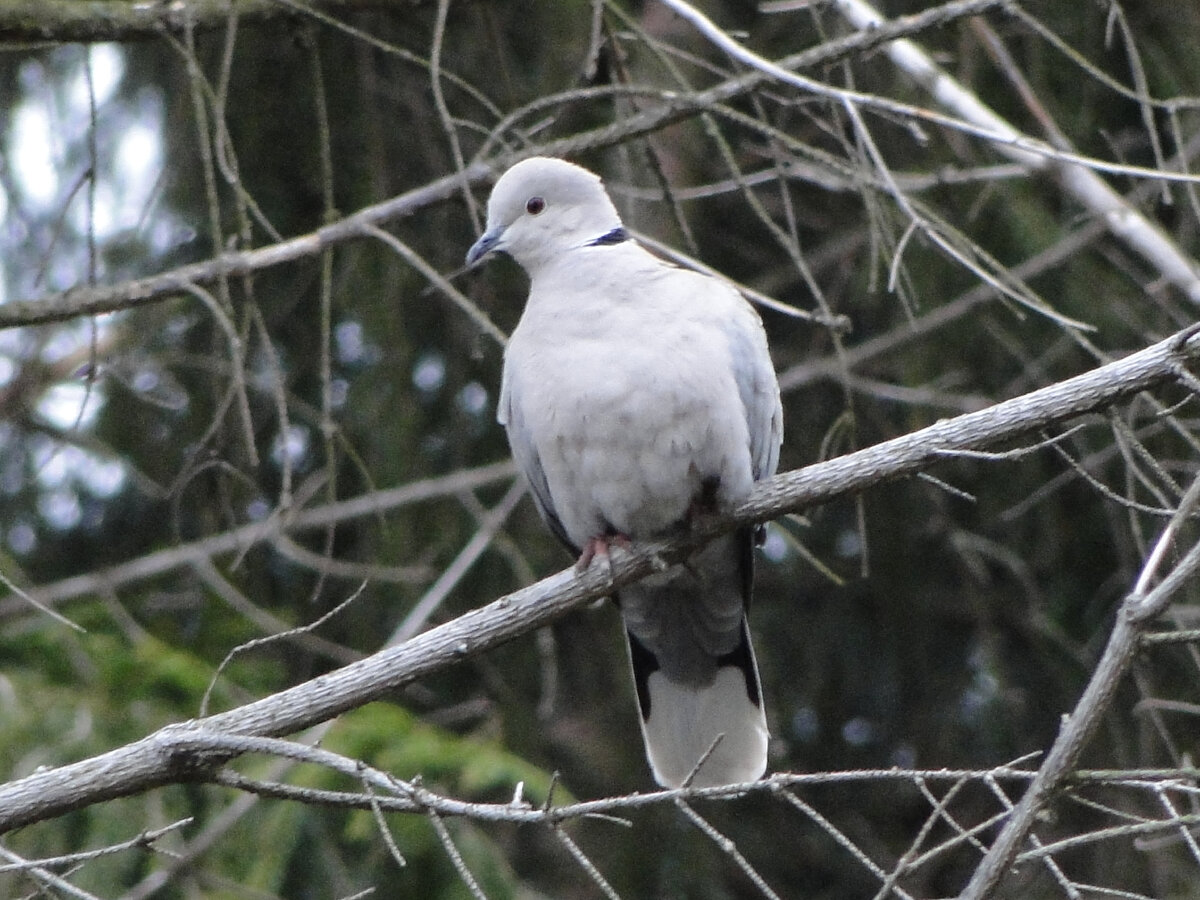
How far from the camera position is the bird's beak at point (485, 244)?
3369 millimetres

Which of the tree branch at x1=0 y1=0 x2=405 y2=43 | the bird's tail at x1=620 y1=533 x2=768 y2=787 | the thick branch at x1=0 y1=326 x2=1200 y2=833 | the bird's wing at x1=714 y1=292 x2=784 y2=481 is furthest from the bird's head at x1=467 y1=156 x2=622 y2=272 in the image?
the thick branch at x1=0 y1=326 x2=1200 y2=833

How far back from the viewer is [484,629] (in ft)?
8.23

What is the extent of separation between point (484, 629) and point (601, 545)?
0.54 metres

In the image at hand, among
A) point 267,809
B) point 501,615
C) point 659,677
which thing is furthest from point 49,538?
point 501,615

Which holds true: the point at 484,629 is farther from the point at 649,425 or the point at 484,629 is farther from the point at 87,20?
the point at 87,20

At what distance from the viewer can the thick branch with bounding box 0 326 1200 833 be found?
Answer: 2.30 meters

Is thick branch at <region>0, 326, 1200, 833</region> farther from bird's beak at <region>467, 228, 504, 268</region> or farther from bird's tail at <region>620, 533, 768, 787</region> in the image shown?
bird's beak at <region>467, 228, 504, 268</region>

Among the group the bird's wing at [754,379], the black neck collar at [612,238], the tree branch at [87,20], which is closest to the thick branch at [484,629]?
the bird's wing at [754,379]

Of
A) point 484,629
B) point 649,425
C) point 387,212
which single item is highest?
point 387,212

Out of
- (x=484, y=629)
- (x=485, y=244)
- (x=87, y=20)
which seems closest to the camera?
(x=484, y=629)

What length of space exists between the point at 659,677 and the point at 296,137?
1687mm

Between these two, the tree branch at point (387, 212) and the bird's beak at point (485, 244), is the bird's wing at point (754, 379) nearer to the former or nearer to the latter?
the tree branch at point (387, 212)

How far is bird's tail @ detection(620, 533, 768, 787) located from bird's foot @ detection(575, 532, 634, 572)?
350 millimetres

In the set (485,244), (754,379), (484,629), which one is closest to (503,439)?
(485,244)
